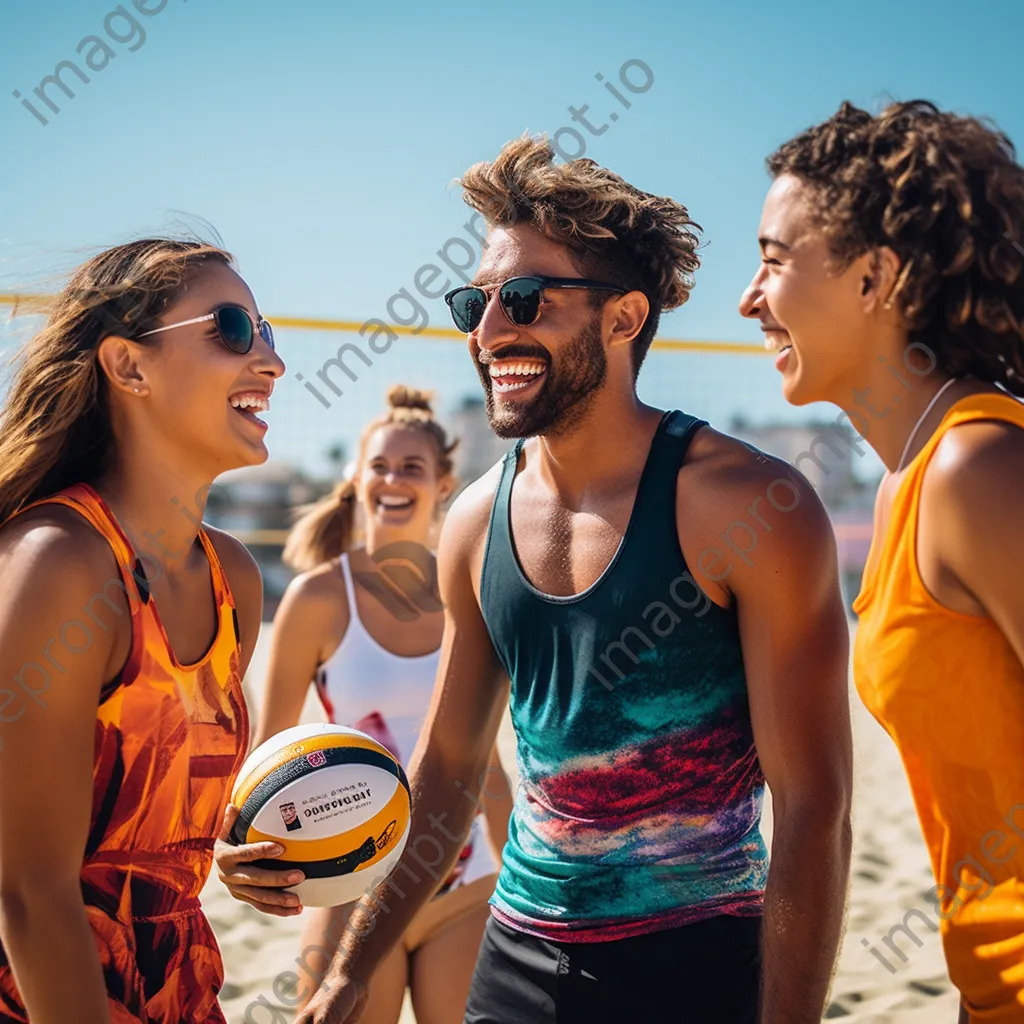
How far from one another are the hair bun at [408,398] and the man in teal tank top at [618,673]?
1.91m

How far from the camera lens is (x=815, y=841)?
5.92 feet

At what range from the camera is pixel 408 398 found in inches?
170

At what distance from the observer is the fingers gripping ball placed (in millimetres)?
1951

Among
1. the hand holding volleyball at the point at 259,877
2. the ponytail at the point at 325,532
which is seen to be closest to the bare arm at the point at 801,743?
the hand holding volleyball at the point at 259,877

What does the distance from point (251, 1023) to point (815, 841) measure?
2.47 metres

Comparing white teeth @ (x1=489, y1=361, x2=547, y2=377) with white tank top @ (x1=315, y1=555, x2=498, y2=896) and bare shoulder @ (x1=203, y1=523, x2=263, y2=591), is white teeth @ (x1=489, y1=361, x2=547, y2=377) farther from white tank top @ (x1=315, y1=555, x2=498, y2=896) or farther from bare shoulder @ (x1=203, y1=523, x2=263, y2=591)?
white tank top @ (x1=315, y1=555, x2=498, y2=896)

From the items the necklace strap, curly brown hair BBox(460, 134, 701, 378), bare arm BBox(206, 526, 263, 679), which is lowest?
bare arm BBox(206, 526, 263, 679)

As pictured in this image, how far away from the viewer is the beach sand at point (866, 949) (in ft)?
12.0

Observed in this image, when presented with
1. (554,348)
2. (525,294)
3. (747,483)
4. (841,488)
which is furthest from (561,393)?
(841,488)

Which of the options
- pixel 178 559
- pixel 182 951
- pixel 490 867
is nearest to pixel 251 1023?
pixel 490 867

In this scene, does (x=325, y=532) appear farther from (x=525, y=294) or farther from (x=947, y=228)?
(x=947, y=228)

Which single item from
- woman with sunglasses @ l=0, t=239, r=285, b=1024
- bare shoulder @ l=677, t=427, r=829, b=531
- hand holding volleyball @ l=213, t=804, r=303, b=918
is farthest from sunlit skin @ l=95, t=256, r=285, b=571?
bare shoulder @ l=677, t=427, r=829, b=531

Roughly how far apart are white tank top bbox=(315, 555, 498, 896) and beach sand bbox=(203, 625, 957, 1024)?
0.74 meters

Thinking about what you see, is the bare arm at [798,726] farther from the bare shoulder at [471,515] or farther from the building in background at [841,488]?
the building in background at [841,488]
